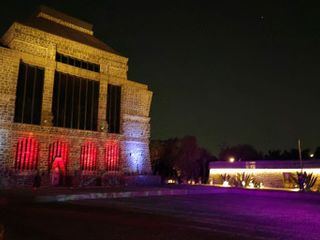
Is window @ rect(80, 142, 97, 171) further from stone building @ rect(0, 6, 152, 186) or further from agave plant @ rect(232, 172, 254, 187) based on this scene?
agave plant @ rect(232, 172, 254, 187)

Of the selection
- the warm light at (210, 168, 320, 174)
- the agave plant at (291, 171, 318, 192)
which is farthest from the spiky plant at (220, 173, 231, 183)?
the agave plant at (291, 171, 318, 192)

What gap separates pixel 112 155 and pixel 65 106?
649 centimetres

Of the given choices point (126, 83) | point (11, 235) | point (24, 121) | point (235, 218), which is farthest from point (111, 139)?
point (11, 235)

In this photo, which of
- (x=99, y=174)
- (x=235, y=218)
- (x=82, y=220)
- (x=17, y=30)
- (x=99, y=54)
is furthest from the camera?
(x=99, y=54)

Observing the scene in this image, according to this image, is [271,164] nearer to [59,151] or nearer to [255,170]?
[255,170]

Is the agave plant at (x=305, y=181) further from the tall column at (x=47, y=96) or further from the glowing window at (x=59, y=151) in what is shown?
the tall column at (x=47, y=96)

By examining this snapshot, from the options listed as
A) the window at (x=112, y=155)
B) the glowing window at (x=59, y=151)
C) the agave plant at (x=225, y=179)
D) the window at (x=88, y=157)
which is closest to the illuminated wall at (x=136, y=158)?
the window at (x=112, y=155)

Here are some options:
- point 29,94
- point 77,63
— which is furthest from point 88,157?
point 77,63

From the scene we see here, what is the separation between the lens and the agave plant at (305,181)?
88.5ft

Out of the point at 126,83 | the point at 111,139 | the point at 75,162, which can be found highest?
the point at 126,83

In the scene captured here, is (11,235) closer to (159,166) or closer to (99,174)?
(99,174)

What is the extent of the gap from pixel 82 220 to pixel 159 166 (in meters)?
40.7

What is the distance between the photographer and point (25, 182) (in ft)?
79.4

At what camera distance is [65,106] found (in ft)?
91.5
